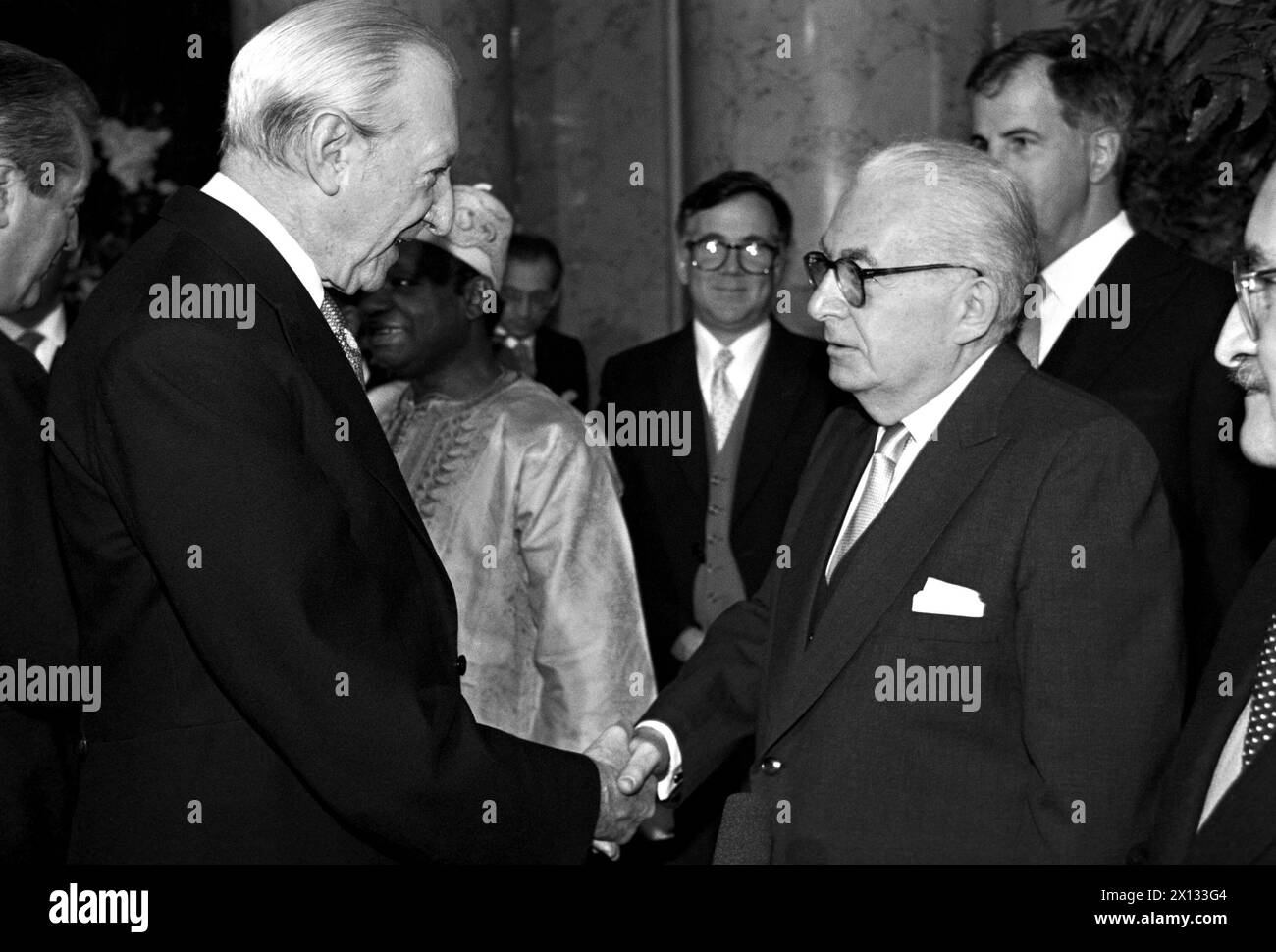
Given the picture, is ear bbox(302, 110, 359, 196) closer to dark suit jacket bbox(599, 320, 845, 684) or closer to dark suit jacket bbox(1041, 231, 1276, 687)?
dark suit jacket bbox(1041, 231, 1276, 687)

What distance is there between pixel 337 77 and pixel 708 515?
7.82 ft

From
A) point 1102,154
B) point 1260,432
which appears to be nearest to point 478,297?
point 1102,154

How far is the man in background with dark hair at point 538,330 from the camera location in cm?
632

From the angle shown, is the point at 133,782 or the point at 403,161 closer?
the point at 133,782

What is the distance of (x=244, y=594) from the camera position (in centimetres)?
213

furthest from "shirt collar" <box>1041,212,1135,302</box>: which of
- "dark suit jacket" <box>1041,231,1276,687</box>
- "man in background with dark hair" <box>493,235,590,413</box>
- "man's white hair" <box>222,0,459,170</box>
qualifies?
"man in background with dark hair" <box>493,235,590,413</box>

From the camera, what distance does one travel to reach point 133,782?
7.30 ft

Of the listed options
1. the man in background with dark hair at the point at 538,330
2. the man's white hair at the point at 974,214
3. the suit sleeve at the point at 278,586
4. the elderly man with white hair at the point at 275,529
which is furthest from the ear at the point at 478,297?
the man in background with dark hair at the point at 538,330

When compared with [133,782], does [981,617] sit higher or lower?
higher

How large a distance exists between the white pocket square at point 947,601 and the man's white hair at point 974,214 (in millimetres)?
483
